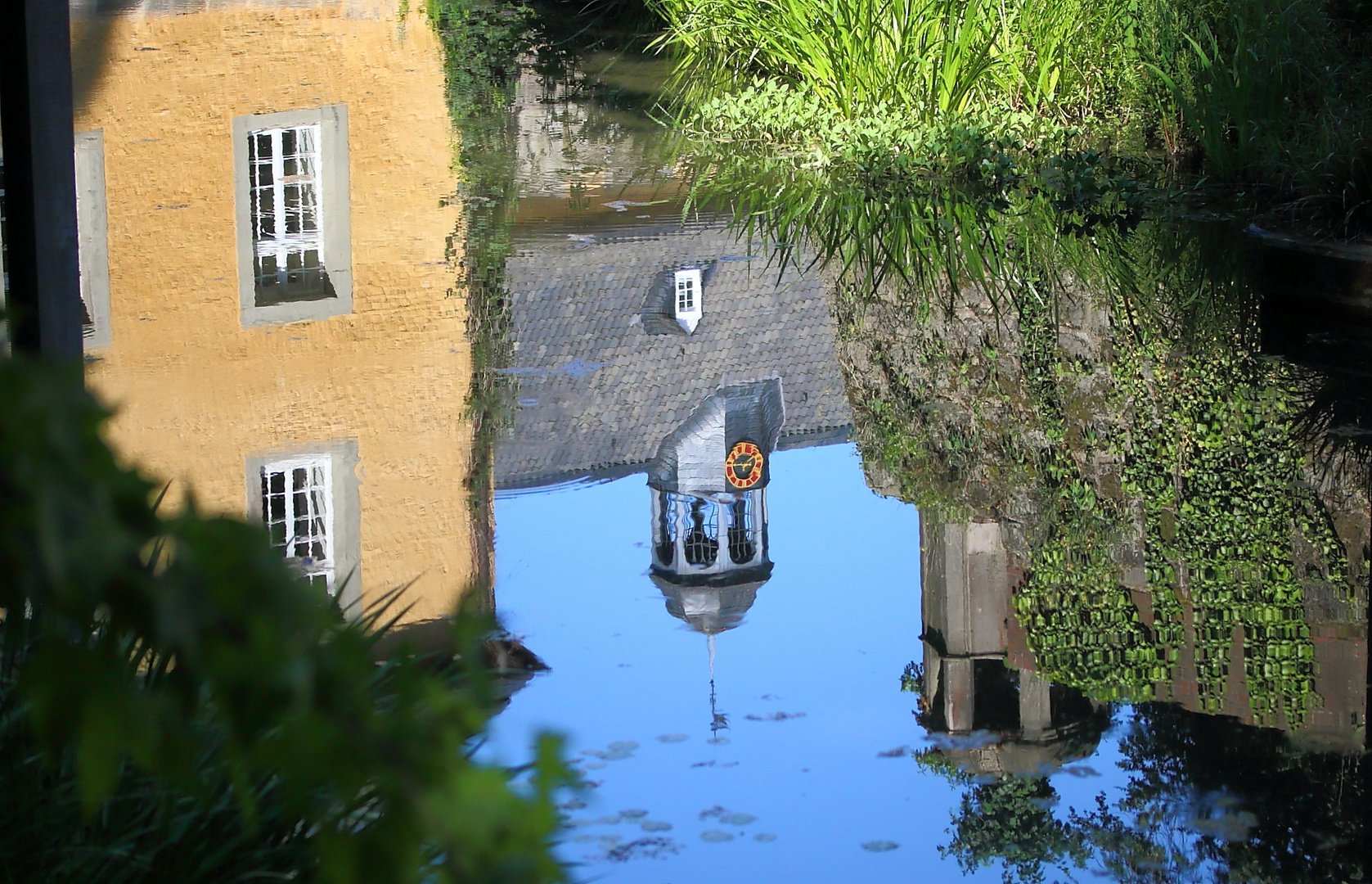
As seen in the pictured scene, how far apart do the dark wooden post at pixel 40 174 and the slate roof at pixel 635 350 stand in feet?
14.4

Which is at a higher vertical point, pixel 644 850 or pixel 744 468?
pixel 744 468

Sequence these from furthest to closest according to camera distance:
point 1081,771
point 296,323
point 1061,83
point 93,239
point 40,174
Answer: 1. point 1061,83
2. point 93,239
3. point 296,323
4. point 1081,771
5. point 40,174

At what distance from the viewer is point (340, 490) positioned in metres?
8.10

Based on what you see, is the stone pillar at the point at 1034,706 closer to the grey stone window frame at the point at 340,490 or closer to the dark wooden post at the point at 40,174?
the grey stone window frame at the point at 340,490

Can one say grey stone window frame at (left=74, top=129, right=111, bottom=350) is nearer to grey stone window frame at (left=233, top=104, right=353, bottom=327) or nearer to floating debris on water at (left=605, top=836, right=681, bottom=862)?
grey stone window frame at (left=233, top=104, right=353, bottom=327)

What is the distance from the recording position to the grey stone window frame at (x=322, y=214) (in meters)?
11.0

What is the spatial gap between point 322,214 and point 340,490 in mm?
6004

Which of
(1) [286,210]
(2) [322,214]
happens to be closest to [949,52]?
(2) [322,214]

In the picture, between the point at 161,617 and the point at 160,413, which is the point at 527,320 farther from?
the point at 161,617

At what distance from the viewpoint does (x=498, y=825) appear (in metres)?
0.95

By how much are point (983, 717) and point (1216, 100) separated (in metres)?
8.15

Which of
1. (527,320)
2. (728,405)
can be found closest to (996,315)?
(728,405)

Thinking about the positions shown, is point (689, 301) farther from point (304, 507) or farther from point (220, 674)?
point (220, 674)

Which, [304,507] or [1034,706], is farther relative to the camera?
[304,507]
